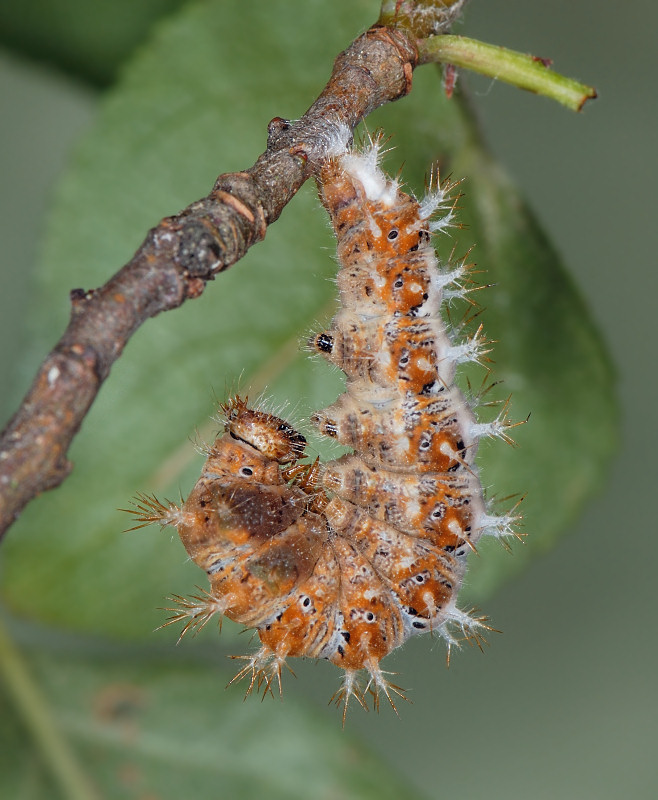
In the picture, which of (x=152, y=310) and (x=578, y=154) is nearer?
(x=152, y=310)

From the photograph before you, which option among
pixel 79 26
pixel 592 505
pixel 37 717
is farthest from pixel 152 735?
pixel 592 505

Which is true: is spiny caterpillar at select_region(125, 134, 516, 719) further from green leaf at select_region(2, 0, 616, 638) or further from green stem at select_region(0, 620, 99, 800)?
green stem at select_region(0, 620, 99, 800)

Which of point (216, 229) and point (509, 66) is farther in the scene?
point (509, 66)

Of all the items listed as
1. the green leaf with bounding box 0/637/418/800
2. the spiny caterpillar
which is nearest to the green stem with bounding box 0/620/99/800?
the green leaf with bounding box 0/637/418/800

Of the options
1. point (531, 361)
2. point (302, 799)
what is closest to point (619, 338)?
point (531, 361)

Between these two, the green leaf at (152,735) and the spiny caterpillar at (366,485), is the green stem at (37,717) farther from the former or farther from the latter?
the spiny caterpillar at (366,485)

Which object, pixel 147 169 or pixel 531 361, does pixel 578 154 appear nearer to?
pixel 531 361

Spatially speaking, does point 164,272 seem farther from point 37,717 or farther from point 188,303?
point 37,717
